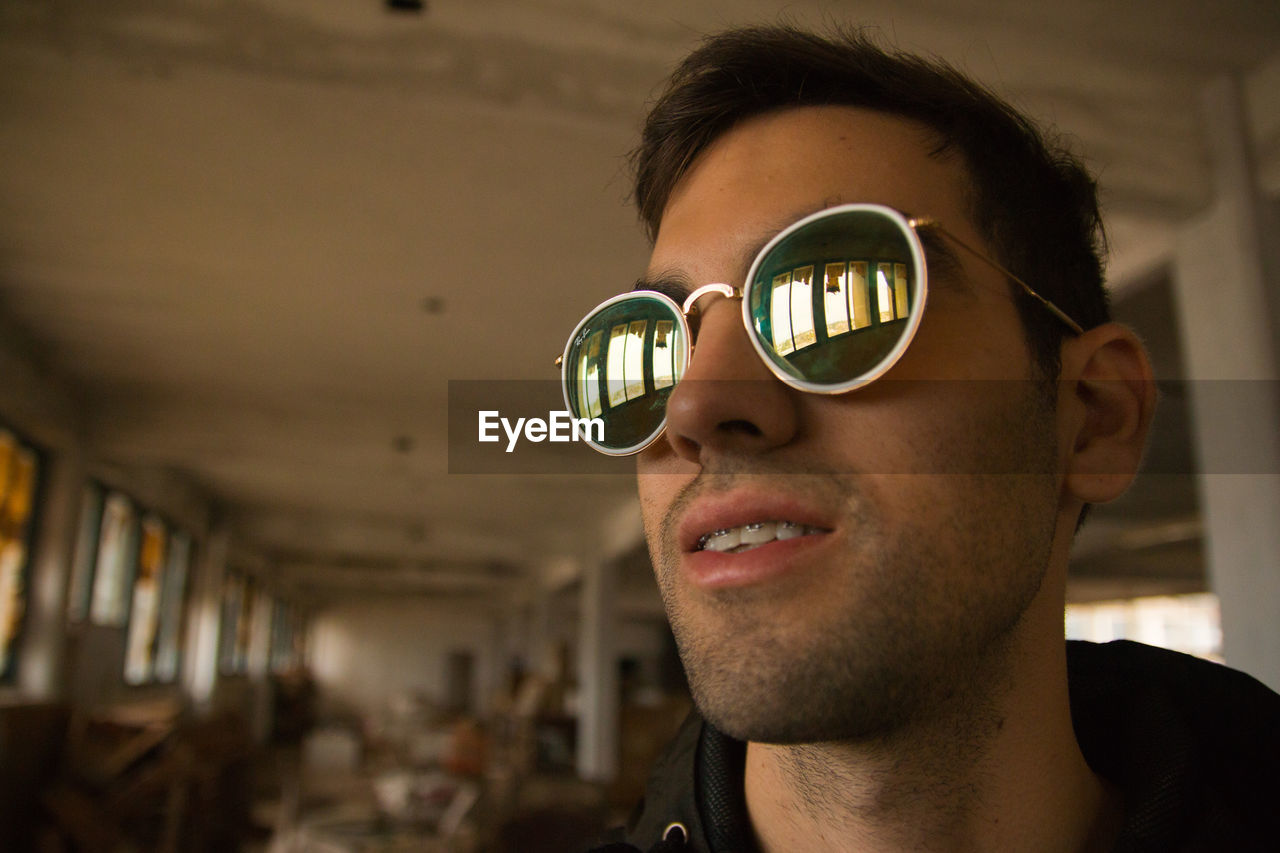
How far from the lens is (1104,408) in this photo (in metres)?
1.06

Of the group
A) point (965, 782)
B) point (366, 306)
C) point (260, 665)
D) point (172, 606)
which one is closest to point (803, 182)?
point (965, 782)

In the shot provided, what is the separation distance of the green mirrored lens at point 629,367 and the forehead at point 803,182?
2.6 inches

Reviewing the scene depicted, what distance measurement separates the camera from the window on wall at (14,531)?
7.29 m

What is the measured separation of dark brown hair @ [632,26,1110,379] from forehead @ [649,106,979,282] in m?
0.03

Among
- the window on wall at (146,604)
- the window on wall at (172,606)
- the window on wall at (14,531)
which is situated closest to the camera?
the window on wall at (14,531)

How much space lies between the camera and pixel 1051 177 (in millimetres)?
1164

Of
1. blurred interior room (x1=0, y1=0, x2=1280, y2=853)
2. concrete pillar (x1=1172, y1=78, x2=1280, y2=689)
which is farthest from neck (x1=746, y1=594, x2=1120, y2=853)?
concrete pillar (x1=1172, y1=78, x2=1280, y2=689)

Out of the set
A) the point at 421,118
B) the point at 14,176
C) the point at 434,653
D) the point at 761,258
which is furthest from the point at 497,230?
the point at 434,653

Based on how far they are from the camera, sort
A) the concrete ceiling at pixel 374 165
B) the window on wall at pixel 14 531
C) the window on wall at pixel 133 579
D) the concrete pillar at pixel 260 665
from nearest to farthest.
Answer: the concrete ceiling at pixel 374 165 → the window on wall at pixel 14 531 → the window on wall at pixel 133 579 → the concrete pillar at pixel 260 665

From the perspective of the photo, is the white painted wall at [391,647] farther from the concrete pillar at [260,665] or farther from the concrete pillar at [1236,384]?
the concrete pillar at [1236,384]

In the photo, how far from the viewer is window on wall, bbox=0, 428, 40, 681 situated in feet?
23.9

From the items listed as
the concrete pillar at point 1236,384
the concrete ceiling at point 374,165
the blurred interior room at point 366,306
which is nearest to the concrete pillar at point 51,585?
the blurred interior room at point 366,306

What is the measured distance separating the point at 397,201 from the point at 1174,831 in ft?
15.4

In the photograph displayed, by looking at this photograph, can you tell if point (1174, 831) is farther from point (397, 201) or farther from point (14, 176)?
point (14, 176)
